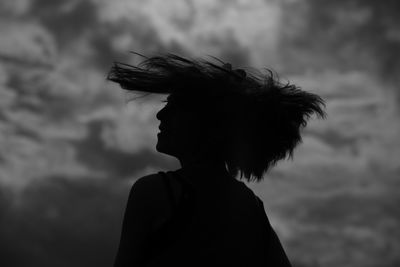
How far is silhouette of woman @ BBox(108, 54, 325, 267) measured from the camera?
144 inches

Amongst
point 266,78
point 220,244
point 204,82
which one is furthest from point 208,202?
point 266,78

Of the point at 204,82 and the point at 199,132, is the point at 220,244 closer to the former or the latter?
the point at 199,132

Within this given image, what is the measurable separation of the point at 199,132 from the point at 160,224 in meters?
0.97

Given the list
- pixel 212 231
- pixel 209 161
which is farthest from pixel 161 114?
pixel 212 231

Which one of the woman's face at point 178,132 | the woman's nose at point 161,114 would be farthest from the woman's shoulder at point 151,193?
the woman's nose at point 161,114

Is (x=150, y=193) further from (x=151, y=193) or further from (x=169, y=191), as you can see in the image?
(x=169, y=191)

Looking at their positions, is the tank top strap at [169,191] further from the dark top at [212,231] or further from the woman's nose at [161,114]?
the woman's nose at [161,114]

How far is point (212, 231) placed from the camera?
3.84 meters

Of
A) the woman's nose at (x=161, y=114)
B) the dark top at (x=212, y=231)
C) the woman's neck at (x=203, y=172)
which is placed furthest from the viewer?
the woman's nose at (x=161, y=114)

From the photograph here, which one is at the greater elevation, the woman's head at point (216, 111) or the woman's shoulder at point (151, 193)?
the woman's head at point (216, 111)

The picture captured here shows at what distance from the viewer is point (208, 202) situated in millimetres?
3951

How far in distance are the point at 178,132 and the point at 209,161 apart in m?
0.32

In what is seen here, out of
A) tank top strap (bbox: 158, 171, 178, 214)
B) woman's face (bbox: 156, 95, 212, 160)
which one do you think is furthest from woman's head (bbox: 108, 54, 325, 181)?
tank top strap (bbox: 158, 171, 178, 214)

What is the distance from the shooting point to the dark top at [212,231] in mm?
3615
